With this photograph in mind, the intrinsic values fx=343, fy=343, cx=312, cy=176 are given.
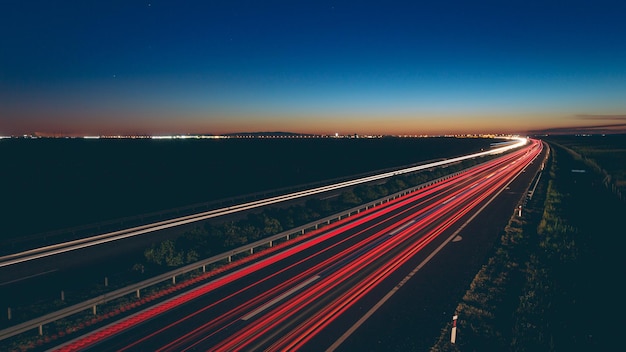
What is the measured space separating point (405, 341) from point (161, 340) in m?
7.19

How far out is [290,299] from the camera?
12.6 m

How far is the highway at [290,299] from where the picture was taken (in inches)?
398

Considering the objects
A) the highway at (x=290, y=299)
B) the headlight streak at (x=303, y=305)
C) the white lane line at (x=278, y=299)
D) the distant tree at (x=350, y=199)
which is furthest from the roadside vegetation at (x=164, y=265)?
the headlight streak at (x=303, y=305)

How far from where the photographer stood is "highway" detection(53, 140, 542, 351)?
10.1m

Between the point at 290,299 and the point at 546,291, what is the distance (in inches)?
391

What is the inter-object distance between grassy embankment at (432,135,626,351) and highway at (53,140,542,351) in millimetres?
3082

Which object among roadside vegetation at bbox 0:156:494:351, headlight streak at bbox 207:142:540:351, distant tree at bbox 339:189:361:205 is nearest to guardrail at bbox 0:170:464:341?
roadside vegetation at bbox 0:156:494:351

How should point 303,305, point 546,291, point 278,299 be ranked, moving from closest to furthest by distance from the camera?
point 303,305 → point 278,299 → point 546,291

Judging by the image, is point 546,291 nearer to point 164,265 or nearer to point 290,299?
point 290,299

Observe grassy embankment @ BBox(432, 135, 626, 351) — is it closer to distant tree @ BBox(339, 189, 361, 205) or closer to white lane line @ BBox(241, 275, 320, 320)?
white lane line @ BBox(241, 275, 320, 320)

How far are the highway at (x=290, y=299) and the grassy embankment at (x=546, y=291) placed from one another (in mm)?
3082

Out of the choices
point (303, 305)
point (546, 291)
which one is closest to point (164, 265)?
point (303, 305)

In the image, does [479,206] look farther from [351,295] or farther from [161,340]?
[161,340]

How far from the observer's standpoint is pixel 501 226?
23.8 m
